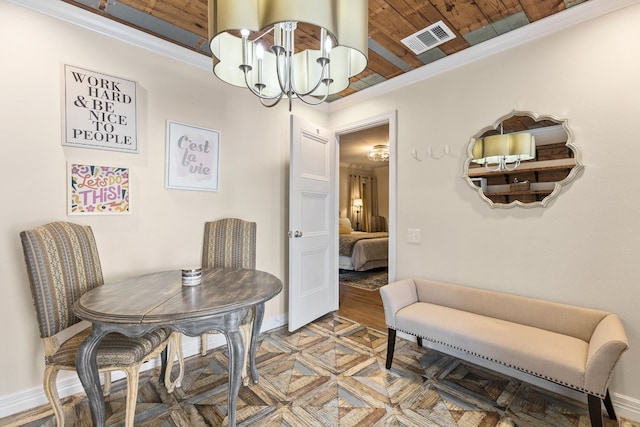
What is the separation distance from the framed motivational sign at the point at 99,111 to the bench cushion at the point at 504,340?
8.01 ft

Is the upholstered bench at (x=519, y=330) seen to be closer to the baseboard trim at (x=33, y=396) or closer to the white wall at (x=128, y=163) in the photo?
the white wall at (x=128, y=163)

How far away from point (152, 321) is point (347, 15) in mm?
1504

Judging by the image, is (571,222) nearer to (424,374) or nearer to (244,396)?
(424,374)

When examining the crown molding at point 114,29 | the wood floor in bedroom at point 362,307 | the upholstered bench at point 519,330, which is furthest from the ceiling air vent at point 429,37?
the wood floor in bedroom at point 362,307

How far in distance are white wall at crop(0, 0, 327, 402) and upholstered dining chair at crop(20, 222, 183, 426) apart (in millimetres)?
356

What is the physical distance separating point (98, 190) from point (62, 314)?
850 millimetres

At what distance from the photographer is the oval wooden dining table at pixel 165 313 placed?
1.27m

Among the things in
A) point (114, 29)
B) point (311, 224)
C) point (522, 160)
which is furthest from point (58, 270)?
point (522, 160)

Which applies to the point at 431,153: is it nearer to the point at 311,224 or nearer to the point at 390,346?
the point at 311,224

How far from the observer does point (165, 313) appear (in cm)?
128

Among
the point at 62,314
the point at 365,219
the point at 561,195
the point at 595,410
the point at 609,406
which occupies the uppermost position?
the point at 561,195

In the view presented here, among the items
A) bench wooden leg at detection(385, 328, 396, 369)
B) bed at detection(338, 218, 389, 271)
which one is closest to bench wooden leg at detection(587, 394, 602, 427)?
bench wooden leg at detection(385, 328, 396, 369)

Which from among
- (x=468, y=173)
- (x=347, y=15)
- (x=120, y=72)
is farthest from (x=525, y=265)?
(x=120, y=72)

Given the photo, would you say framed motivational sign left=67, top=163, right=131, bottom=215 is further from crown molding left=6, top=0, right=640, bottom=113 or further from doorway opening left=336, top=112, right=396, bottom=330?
doorway opening left=336, top=112, right=396, bottom=330
